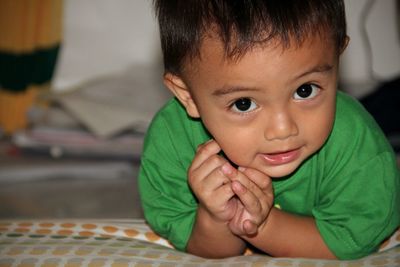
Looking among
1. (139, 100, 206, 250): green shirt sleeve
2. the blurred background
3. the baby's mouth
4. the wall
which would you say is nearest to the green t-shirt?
(139, 100, 206, 250): green shirt sleeve

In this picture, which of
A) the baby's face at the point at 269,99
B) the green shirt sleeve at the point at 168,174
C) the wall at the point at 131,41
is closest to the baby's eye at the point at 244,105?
the baby's face at the point at 269,99

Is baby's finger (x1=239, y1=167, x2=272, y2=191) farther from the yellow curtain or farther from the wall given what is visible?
the yellow curtain

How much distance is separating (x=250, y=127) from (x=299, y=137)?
67 millimetres

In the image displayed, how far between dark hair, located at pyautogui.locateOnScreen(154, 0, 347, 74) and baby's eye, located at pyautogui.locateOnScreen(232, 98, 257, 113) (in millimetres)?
67

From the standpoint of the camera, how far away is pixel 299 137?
86 cm

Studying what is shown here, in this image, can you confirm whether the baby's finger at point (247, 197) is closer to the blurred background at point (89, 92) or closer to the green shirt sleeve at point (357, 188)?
the green shirt sleeve at point (357, 188)

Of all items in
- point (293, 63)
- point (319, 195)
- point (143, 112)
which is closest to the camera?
point (293, 63)

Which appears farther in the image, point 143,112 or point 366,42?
point 366,42

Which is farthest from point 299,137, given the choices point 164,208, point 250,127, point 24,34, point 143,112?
point 24,34

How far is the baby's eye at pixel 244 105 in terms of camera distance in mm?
847

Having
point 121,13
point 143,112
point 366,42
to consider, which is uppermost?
point 121,13

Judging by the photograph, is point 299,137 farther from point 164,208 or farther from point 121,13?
point 121,13

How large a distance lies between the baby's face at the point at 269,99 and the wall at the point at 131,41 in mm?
1214

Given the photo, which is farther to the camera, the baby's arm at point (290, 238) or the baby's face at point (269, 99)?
the baby's arm at point (290, 238)
